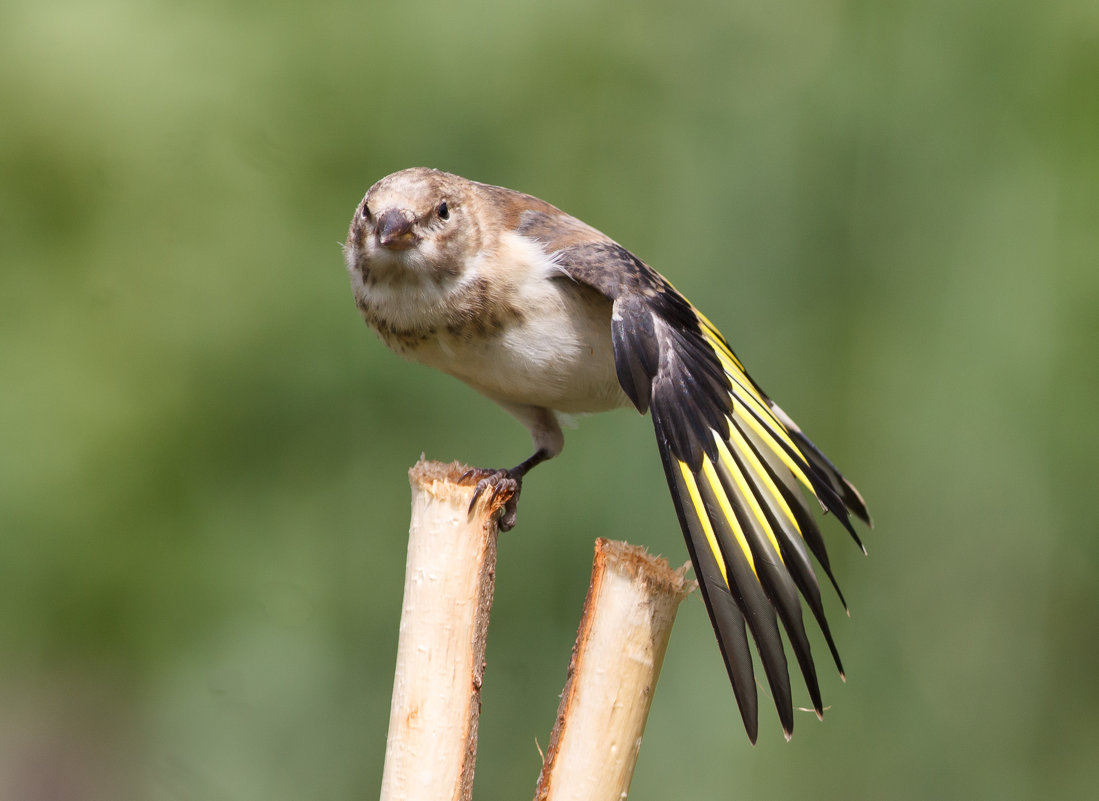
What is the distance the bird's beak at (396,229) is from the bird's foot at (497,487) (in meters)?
0.49

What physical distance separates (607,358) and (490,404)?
160 centimetres

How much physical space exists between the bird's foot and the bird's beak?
0.49 m

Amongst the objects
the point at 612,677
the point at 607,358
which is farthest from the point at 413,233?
the point at 612,677

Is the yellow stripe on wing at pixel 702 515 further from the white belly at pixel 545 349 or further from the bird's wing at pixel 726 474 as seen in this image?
the white belly at pixel 545 349

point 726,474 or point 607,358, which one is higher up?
point 607,358

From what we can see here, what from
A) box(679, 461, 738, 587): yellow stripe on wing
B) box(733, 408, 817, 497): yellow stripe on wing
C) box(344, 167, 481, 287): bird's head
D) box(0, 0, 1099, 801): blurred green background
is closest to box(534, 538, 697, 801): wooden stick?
box(679, 461, 738, 587): yellow stripe on wing

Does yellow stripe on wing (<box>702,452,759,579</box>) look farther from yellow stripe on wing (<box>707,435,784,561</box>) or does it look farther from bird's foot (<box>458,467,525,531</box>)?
bird's foot (<box>458,467,525,531</box>)

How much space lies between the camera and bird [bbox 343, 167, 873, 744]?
1.79 m

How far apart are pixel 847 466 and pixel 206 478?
2.69 m

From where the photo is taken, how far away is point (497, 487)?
1.95m

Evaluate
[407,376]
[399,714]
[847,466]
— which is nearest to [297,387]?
[407,376]

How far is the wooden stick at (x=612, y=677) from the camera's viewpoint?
167 centimetres

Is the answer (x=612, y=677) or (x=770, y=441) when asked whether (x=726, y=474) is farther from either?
(x=612, y=677)

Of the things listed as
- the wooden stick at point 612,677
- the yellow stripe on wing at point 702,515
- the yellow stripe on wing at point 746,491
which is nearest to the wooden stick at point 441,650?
the wooden stick at point 612,677
